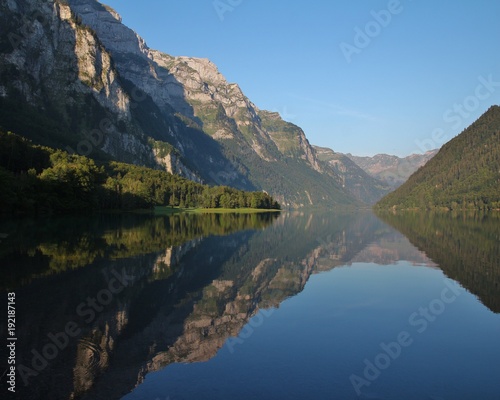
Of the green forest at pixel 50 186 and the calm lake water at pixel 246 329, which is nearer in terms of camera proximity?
the calm lake water at pixel 246 329

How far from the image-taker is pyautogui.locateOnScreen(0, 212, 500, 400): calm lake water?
52.5 feet

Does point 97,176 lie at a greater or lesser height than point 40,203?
greater

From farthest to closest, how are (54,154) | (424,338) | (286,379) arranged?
(54,154), (424,338), (286,379)

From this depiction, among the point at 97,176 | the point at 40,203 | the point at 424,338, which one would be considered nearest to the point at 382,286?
the point at 424,338

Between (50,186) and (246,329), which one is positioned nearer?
(246,329)

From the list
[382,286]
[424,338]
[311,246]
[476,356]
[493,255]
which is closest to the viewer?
[476,356]

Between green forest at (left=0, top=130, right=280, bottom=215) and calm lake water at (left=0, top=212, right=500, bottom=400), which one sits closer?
calm lake water at (left=0, top=212, right=500, bottom=400)

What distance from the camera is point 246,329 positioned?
23.2m

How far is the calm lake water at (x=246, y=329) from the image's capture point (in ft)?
52.5

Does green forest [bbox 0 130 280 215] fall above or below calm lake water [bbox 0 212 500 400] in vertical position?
above

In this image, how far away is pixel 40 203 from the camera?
127125 mm

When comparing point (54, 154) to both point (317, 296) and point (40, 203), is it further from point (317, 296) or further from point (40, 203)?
point (317, 296)

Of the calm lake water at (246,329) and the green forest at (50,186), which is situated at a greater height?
the green forest at (50,186)

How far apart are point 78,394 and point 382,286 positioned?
92.8ft
